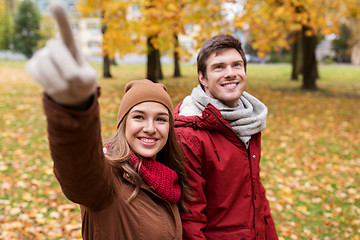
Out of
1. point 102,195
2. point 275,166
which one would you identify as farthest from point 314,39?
point 102,195

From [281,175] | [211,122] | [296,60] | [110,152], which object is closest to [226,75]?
[211,122]

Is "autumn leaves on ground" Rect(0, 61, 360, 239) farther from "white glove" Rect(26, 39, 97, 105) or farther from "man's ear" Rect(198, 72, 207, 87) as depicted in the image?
"white glove" Rect(26, 39, 97, 105)

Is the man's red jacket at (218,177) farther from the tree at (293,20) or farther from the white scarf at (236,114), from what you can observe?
the tree at (293,20)

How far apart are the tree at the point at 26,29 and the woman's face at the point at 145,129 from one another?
141 ft

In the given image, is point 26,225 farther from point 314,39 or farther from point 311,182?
point 314,39

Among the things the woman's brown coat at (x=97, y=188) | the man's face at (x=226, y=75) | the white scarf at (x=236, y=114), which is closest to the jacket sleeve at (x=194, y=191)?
the woman's brown coat at (x=97, y=188)

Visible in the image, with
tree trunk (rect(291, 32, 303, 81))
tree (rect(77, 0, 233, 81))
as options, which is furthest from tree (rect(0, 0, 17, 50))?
tree (rect(77, 0, 233, 81))

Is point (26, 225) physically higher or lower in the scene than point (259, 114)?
lower

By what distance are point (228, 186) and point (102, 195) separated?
2.97 ft

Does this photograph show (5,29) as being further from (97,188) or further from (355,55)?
(355,55)

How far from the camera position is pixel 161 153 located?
1.90 m

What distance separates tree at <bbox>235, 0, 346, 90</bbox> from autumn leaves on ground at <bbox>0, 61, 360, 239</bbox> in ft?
8.94

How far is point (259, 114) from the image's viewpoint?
7.04 ft

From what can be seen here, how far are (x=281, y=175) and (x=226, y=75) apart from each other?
4342 mm
